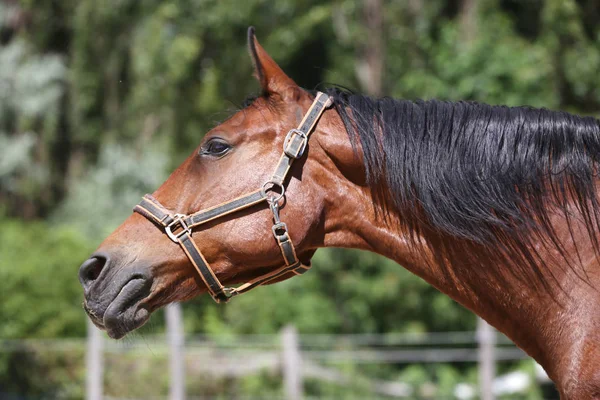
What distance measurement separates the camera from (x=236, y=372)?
10.3 metres

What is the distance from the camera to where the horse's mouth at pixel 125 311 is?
104 inches

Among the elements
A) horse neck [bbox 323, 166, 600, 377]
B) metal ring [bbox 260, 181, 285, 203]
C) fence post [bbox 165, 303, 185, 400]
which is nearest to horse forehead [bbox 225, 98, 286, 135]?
metal ring [bbox 260, 181, 285, 203]

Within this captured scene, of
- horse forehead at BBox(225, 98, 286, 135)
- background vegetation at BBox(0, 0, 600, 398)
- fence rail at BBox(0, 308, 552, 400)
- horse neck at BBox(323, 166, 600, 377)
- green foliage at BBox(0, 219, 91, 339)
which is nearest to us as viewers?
horse neck at BBox(323, 166, 600, 377)

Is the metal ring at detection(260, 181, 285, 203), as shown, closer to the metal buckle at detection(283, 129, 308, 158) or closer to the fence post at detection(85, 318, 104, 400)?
the metal buckle at detection(283, 129, 308, 158)

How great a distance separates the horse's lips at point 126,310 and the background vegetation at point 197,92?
7803mm

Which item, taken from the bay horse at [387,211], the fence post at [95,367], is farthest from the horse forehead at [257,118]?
the fence post at [95,367]

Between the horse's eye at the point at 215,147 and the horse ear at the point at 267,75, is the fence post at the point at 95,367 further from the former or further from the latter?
the horse ear at the point at 267,75

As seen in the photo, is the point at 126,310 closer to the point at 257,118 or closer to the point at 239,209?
the point at 239,209

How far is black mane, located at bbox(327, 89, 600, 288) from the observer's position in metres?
2.54

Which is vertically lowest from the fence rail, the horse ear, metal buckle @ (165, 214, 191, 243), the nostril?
the fence rail

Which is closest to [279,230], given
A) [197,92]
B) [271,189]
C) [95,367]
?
[271,189]

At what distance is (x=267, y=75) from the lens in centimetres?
288

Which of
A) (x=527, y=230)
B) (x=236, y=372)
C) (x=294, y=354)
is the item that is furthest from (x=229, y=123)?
(x=236, y=372)

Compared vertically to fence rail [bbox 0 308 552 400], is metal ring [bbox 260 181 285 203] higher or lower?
higher
